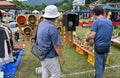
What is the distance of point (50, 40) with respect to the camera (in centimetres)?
418

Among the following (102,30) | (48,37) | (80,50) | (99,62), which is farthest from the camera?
(80,50)

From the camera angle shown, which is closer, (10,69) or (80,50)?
(10,69)

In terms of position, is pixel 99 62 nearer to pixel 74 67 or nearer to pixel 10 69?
pixel 74 67

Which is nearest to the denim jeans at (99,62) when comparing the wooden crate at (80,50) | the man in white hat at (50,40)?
the man in white hat at (50,40)

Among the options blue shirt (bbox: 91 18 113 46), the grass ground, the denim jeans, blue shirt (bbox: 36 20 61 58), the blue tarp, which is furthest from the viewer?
the grass ground

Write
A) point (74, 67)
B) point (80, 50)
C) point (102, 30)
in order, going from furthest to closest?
point (80, 50) < point (74, 67) < point (102, 30)

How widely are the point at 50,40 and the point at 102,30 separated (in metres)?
1.13

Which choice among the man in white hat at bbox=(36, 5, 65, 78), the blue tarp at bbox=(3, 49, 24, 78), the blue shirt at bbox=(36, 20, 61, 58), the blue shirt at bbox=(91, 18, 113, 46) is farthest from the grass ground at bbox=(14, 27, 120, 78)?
the blue shirt at bbox=(36, 20, 61, 58)

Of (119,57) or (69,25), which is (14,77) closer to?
(69,25)

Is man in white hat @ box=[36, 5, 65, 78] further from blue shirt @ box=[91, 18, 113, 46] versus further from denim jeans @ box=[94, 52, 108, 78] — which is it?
denim jeans @ box=[94, 52, 108, 78]

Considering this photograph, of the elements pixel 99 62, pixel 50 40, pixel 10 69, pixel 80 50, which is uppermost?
pixel 50 40

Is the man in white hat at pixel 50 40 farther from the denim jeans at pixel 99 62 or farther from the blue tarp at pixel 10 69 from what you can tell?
the blue tarp at pixel 10 69

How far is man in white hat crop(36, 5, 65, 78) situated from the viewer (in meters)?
4.11

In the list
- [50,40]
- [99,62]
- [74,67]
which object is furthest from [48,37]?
[74,67]
